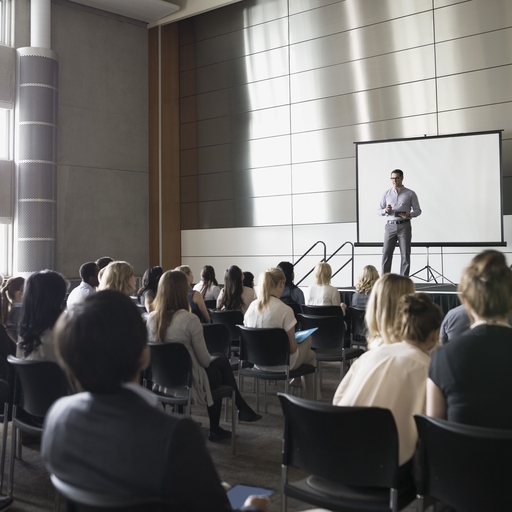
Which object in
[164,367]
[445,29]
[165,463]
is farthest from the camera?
[445,29]

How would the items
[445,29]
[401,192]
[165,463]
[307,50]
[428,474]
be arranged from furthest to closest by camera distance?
1. [307,50]
2. [445,29]
3. [401,192]
4. [428,474]
5. [165,463]

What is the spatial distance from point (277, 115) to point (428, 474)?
34.3 feet

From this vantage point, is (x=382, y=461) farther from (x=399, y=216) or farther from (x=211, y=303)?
(x=399, y=216)

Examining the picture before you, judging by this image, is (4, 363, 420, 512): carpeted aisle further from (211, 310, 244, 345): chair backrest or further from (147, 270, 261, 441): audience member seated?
(211, 310, 244, 345): chair backrest

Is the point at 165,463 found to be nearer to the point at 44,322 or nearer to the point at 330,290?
the point at 44,322

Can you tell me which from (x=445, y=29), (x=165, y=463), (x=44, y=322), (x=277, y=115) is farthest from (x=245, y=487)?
(x=277, y=115)

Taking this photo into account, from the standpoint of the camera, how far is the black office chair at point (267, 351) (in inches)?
186

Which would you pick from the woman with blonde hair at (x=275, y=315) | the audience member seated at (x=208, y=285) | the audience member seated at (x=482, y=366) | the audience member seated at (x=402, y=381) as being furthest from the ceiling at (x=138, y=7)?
the audience member seated at (x=482, y=366)

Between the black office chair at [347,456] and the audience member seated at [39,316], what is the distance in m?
1.72

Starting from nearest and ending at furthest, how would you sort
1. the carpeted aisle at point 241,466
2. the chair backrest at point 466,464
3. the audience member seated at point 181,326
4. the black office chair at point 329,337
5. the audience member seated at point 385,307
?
1. the chair backrest at point 466,464
2. the audience member seated at point 385,307
3. the carpeted aisle at point 241,466
4. the audience member seated at point 181,326
5. the black office chair at point 329,337

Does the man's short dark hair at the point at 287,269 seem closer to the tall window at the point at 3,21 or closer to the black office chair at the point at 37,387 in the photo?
the black office chair at the point at 37,387

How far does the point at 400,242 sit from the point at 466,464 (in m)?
6.68

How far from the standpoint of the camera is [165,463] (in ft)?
4.42

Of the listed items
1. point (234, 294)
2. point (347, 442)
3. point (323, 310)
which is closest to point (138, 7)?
point (234, 294)
